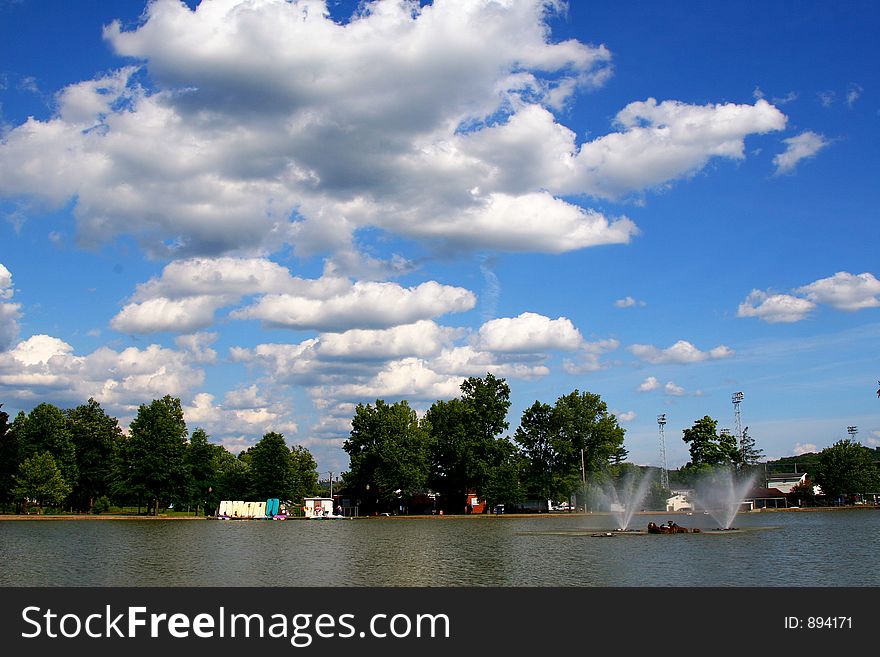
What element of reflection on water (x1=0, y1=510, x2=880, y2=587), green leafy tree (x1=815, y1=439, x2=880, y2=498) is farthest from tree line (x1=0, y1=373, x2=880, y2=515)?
reflection on water (x1=0, y1=510, x2=880, y2=587)

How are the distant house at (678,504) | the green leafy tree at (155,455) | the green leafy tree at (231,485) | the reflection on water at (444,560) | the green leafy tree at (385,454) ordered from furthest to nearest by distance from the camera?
the distant house at (678,504) < the green leafy tree at (231,485) < the green leafy tree at (385,454) < the green leafy tree at (155,455) < the reflection on water at (444,560)

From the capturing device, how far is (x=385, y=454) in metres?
144

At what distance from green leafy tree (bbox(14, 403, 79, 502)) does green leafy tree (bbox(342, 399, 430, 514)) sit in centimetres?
4933

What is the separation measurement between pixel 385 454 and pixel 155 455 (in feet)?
133

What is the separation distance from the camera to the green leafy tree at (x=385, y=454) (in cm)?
14388

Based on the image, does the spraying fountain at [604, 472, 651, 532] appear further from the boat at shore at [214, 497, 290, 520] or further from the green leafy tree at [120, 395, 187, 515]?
the green leafy tree at [120, 395, 187, 515]

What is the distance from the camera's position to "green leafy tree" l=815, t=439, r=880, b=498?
585ft

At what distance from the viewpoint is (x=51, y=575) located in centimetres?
4138

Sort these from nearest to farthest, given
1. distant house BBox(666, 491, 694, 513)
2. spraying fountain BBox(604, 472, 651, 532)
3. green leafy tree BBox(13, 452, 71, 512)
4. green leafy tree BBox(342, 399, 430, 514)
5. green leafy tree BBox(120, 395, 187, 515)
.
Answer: green leafy tree BBox(13, 452, 71, 512)
green leafy tree BBox(120, 395, 187, 515)
green leafy tree BBox(342, 399, 430, 514)
spraying fountain BBox(604, 472, 651, 532)
distant house BBox(666, 491, 694, 513)

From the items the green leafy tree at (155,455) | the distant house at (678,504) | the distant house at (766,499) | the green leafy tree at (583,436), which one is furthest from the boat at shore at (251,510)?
the distant house at (766,499)

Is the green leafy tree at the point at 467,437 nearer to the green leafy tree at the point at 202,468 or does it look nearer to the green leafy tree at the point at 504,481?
the green leafy tree at the point at 504,481

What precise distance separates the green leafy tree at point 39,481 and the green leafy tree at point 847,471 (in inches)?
6436
